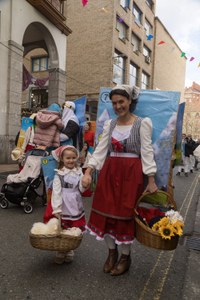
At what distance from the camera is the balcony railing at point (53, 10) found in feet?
41.0

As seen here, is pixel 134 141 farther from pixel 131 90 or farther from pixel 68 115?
pixel 68 115

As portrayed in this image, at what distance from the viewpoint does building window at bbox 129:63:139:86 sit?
2529cm

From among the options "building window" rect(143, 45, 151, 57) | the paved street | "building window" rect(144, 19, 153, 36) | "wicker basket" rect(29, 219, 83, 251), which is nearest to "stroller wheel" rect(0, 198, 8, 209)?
the paved street

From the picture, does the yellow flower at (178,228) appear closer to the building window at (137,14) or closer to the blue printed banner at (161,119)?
the blue printed banner at (161,119)

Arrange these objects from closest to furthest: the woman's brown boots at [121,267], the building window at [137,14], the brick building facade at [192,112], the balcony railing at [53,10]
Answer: the woman's brown boots at [121,267] < the balcony railing at [53,10] < the building window at [137,14] < the brick building facade at [192,112]

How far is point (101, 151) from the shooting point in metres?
3.15

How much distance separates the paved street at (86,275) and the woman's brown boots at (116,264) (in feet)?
0.18

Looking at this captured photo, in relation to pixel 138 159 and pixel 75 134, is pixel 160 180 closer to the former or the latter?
pixel 138 159

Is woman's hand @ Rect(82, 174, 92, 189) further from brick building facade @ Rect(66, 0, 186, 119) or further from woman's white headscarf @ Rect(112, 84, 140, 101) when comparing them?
brick building facade @ Rect(66, 0, 186, 119)

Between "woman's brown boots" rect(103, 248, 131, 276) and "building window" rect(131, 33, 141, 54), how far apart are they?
79.2 ft

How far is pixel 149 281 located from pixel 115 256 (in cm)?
40

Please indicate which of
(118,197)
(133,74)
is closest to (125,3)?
(133,74)

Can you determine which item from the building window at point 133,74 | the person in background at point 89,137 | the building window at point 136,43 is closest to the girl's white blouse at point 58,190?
the person in background at point 89,137

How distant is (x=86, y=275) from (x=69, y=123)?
2.97m
